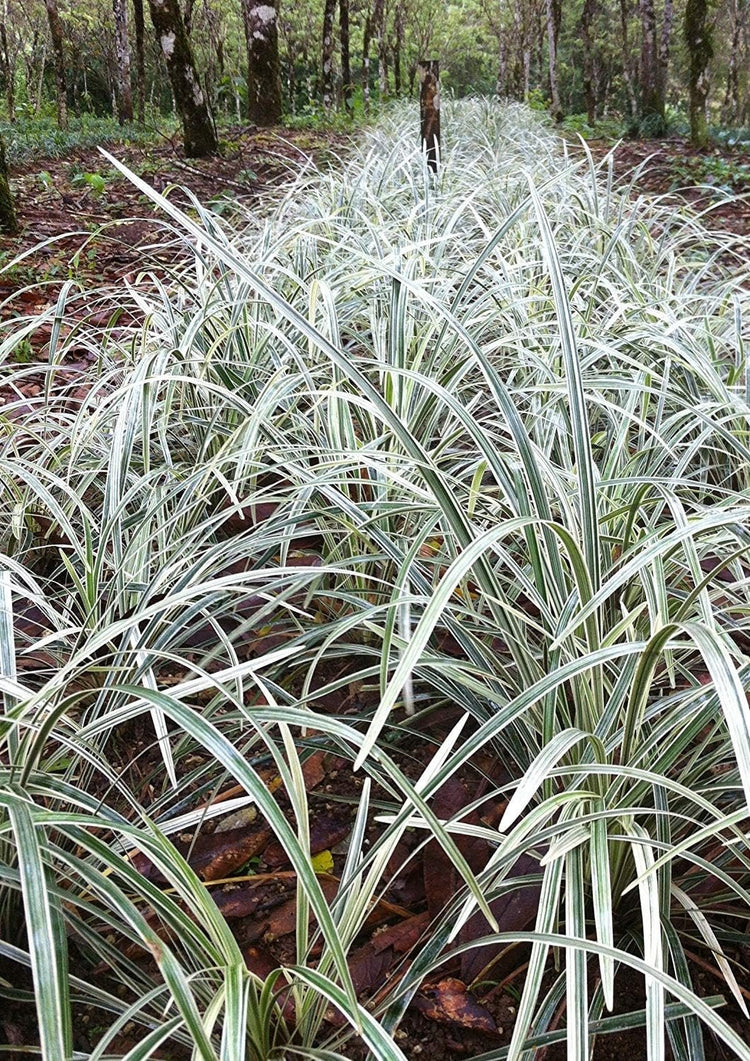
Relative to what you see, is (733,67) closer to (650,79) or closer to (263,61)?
(650,79)

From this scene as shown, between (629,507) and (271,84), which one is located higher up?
(271,84)

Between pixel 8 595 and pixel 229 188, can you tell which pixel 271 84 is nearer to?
pixel 229 188

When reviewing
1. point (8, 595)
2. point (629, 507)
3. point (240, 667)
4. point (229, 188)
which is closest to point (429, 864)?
point (240, 667)

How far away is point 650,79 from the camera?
9.86 m

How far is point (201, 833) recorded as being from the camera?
1116mm

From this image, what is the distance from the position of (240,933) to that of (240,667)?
375mm

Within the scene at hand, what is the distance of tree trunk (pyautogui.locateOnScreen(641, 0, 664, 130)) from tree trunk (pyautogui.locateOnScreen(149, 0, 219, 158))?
239 inches

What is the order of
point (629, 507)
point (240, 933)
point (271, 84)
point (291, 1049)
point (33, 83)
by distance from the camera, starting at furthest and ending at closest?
point (33, 83), point (271, 84), point (629, 507), point (240, 933), point (291, 1049)

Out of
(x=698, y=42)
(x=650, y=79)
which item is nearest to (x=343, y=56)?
(x=650, y=79)

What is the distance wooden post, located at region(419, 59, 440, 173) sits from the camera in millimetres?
3724

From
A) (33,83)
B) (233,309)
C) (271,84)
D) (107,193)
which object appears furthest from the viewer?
(33,83)

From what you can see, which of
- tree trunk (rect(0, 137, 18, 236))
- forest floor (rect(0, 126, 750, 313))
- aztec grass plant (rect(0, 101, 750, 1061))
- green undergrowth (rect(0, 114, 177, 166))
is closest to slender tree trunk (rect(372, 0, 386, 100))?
green undergrowth (rect(0, 114, 177, 166))

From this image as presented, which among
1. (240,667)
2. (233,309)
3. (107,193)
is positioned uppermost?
(107,193)

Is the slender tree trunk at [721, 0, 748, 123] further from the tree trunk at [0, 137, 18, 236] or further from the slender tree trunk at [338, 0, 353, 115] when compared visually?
the tree trunk at [0, 137, 18, 236]
